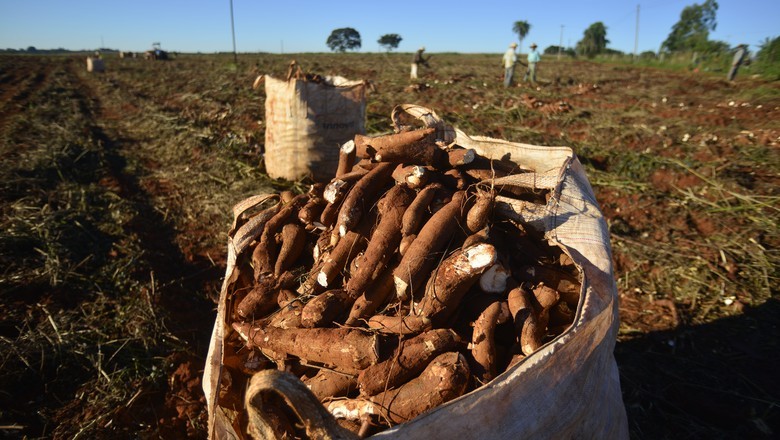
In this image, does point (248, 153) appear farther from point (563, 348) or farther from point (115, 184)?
point (563, 348)

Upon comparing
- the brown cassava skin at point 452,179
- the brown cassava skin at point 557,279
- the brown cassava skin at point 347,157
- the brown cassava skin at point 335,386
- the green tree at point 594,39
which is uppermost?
the green tree at point 594,39

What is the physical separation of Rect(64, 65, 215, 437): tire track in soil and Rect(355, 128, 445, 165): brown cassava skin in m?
1.82

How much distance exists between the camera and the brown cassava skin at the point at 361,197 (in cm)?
209

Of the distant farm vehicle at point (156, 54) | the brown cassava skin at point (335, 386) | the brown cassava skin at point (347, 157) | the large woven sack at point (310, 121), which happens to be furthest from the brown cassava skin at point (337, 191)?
the distant farm vehicle at point (156, 54)

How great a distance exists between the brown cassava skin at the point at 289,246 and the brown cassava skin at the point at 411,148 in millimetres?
655

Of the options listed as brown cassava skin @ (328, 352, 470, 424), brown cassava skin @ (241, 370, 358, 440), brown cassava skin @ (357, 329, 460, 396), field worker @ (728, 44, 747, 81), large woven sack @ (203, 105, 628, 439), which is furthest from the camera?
field worker @ (728, 44, 747, 81)

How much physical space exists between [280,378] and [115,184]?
539 cm

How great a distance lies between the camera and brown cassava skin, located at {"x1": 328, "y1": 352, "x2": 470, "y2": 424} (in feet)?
4.42

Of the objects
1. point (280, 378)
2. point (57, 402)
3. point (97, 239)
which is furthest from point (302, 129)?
point (280, 378)

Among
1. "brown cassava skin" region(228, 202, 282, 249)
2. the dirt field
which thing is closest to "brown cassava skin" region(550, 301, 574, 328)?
the dirt field

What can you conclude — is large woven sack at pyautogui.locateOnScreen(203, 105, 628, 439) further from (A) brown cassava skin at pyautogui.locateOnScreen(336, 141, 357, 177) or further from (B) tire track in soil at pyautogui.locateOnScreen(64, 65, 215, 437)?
(A) brown cassava skin at pyautogui.locateOnScreen(336, 141, 357, 177)

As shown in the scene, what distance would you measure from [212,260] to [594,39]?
1953 inches

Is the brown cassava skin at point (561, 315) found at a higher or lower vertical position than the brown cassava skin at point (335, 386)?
higher

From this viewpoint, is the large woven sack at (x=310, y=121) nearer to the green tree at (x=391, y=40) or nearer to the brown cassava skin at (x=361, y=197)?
the brown cassava skin at (x=361, y=197)
